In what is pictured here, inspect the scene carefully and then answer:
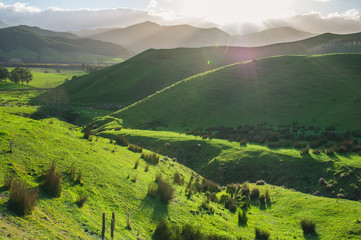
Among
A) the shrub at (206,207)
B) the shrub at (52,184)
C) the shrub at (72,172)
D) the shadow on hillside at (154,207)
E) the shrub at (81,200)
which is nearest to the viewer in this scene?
the shrub at (52,184)

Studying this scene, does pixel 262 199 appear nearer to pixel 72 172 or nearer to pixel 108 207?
pixel 108 207

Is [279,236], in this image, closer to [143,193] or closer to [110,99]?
[143,193]

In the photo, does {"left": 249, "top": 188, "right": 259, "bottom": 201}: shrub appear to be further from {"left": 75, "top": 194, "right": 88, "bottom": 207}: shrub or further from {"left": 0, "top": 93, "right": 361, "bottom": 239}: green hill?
{"left": 75, "top": 194, "right": 88, "bottom": 207}: shrub

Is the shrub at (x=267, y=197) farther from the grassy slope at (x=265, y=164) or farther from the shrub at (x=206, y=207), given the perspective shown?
the shrub at (x=206, y=207)

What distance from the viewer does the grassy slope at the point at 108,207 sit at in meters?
8.94

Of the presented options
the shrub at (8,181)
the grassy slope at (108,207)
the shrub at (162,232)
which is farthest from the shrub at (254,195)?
the shrub at (8,181)

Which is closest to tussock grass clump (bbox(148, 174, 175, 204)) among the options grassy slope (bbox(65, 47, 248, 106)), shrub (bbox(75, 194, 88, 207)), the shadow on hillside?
the shadow on hillside

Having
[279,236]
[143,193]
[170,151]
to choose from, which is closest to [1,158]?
[143,193]

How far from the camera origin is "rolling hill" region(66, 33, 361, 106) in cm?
11338

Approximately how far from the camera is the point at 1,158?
11172 millimetres

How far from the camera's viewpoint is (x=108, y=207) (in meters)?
11.4

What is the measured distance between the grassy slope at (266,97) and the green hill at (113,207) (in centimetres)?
3084

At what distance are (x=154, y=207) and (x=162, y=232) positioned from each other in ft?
7.79

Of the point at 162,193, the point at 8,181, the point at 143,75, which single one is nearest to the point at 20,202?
the point at 8,181
